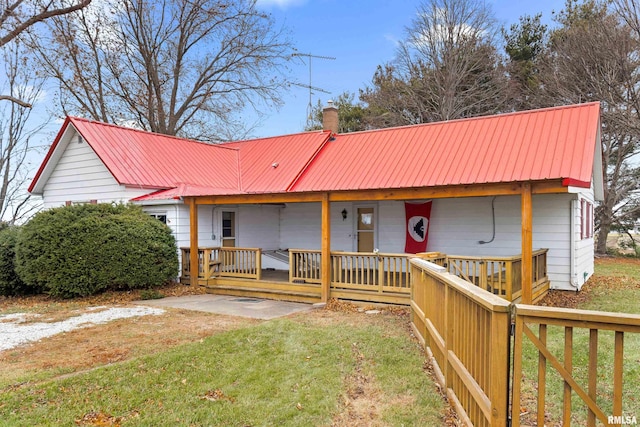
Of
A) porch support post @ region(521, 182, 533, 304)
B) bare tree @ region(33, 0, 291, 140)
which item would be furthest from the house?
bare tree @ region(33, 0, 291, 140)

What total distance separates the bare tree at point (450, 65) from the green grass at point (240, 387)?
69.6 feet

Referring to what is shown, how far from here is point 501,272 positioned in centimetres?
875

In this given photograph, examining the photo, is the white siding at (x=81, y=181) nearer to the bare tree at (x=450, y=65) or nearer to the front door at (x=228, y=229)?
the front door at (x=228, y=229)

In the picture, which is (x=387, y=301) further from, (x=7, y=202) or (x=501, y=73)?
(x=7, y=202)

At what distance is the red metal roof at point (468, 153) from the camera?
1045 cm

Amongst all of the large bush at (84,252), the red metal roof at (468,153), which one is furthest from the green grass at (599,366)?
the large bush at (84,252)

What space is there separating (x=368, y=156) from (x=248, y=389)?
1028 cm

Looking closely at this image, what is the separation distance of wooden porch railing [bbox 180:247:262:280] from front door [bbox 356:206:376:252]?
3.49 metres

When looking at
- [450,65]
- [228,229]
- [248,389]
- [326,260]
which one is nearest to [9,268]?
[228,229]

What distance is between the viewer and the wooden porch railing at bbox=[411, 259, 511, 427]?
9.09ft

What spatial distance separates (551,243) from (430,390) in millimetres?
7773

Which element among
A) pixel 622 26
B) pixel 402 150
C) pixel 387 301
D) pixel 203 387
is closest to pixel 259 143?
pixel 402 150

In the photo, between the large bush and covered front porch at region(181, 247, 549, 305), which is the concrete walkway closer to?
covered front porch at region(181, 247, 549, 305)

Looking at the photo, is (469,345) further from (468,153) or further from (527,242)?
(468,153)
